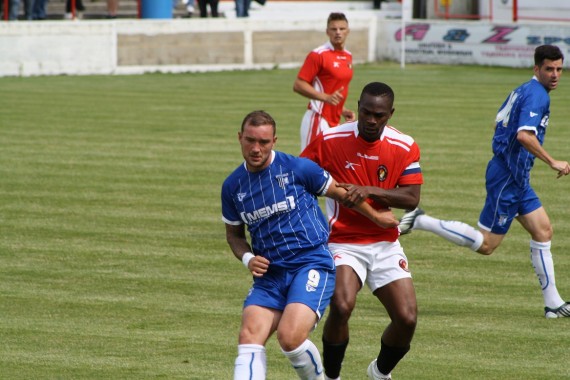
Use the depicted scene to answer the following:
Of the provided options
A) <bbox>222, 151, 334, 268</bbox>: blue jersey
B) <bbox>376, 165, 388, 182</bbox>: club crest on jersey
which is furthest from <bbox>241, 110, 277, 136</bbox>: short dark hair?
<bbox>376, 165, 388, 182</bbox>: club crest on jersey

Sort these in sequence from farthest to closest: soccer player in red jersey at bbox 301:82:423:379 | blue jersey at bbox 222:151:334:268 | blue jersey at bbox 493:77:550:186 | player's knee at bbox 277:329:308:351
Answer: blue jersey at bbox 493:77:550:186
soccer player in red jersey at bbox 301:82:423:379
blue jersey at bbox 222:151:334:268
player's knee at bbox 277:329:308:351

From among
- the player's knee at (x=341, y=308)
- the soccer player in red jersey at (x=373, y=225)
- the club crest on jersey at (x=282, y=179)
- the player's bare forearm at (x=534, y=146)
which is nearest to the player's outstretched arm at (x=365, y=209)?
the soccer player in red jersey at (x=373, y=225)

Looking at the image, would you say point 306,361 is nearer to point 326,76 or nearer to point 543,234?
point 543,234

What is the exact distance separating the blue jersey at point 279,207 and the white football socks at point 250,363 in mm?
675

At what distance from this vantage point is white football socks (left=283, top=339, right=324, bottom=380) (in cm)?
747

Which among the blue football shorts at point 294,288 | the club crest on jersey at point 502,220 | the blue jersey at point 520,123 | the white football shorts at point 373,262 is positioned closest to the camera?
the blue football shorts at point 294,288

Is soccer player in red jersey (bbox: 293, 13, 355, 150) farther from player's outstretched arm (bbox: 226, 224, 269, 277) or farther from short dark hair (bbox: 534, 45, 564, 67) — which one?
player's outstretched arm (bbox: 226, 224, 269, 277)

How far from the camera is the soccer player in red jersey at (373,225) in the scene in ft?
26.6

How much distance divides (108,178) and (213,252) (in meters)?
4.94

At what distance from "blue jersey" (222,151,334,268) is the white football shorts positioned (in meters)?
0.46

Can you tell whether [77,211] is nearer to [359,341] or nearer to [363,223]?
[359,341]

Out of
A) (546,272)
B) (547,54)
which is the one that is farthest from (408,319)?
(547,54)

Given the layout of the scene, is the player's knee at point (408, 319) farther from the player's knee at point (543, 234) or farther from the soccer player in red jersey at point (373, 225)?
the player's knee at point (543, 234)

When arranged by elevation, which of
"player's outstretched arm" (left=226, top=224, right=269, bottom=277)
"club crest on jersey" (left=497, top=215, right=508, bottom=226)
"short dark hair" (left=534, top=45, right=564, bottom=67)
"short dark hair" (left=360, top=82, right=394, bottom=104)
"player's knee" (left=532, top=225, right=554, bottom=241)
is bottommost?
"player's knee" (left=532, top=225, right=554, bottom=241)
